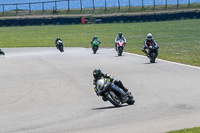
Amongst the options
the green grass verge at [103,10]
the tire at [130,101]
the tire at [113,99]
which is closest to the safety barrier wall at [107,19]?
the green grass verge at [103,10]

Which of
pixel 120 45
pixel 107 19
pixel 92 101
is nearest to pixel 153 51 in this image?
pixel 120 45

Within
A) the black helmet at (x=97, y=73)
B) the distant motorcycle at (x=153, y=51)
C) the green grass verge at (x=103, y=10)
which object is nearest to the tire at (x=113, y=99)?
the black helmet at (x=97, y=73)

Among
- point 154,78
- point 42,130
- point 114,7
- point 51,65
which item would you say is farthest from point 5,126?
point 114,7

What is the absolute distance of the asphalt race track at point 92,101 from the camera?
29.5 ft

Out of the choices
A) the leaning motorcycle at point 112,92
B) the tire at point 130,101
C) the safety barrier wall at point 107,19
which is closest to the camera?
the leaning motorcycle at point 112,92

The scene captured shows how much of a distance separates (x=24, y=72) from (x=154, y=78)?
6412mm

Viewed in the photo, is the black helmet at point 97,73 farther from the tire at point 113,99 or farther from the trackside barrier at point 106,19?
the trackside barrier at point 106,19

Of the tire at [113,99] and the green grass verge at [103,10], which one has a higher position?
the green grass verge at [103,10]

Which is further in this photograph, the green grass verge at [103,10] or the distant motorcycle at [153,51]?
the green grass verge at [103,10]

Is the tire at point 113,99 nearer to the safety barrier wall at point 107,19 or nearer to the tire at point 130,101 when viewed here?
the tire at point 130,101

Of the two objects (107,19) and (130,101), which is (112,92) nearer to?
(130,101)

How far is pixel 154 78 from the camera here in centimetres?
1628

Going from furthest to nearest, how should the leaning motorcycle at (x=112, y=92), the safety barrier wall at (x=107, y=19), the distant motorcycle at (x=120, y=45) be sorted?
the safety barrier wall at (x=107, y=19) → the distant motorcycle at (x=120, y=45) → the leaning motorcycle at (x=112, y=92)

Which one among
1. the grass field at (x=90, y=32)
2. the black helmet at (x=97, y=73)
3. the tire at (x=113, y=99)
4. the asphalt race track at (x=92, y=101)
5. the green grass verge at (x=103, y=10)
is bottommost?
the grass field at (x=90, y=32)
